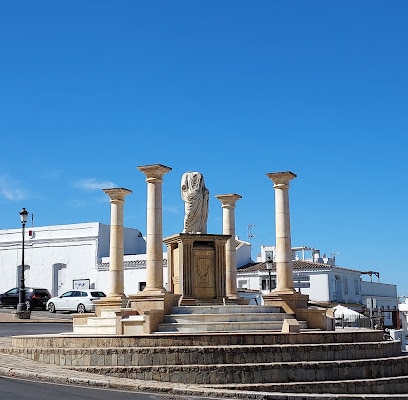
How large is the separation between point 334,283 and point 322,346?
3439 centimetres

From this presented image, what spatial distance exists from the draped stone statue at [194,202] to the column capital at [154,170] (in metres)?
0.93

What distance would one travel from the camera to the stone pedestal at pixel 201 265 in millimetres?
21875

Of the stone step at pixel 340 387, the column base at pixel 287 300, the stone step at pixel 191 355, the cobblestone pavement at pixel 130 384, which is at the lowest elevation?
the stone step at pixel 340 387

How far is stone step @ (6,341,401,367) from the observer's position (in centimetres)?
1558

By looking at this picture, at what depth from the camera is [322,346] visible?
16656 millimetres

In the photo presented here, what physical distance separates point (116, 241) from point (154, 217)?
11.5ft

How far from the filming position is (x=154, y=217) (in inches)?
893

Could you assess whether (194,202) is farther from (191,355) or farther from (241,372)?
(241,372)

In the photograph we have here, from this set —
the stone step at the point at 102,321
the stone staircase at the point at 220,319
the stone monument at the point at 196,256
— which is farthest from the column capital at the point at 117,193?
the stone staircase at the point at 220,319

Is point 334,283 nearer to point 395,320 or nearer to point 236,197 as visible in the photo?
point 395,320

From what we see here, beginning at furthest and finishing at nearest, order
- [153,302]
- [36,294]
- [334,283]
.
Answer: [334,283] < [36,294] < [153,302]

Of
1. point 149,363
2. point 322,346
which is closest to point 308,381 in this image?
point 322,346

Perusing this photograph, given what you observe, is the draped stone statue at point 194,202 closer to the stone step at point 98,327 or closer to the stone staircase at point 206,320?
the stone staircase at point 206,320

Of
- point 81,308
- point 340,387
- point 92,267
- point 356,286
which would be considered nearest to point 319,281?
Answer: point 356,286
